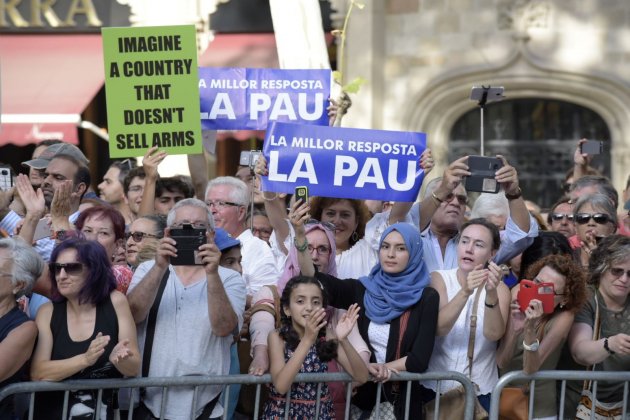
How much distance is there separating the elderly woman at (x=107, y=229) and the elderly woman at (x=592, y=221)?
283 cm

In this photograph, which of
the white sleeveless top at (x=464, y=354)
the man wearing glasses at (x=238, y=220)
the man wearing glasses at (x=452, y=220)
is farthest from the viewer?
the man wearing glasses at (x=238, y=220)

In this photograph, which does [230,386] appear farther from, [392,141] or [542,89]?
[542,89]

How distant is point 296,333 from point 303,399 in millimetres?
331

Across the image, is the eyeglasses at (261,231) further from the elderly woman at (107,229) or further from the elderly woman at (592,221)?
the elderly woman at (592,221)

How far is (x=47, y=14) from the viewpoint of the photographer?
16.1 metres

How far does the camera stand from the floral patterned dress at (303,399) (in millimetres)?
6922

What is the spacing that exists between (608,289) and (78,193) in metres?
3.15

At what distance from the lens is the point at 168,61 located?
27.6 ft

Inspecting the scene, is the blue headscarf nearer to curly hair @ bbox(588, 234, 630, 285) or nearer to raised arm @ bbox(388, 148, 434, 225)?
raised arm @ bbox(388, 148, 434, 225)

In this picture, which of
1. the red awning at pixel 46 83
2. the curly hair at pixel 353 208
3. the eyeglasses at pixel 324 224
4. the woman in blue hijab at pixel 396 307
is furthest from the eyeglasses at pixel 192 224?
the red awning at pixel 46 83

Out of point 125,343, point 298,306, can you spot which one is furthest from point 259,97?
point 125,343

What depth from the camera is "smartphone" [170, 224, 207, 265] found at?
662 centimetres

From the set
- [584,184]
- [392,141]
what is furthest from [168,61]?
[584,184]

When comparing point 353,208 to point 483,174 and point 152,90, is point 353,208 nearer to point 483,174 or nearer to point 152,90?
point 483,174
